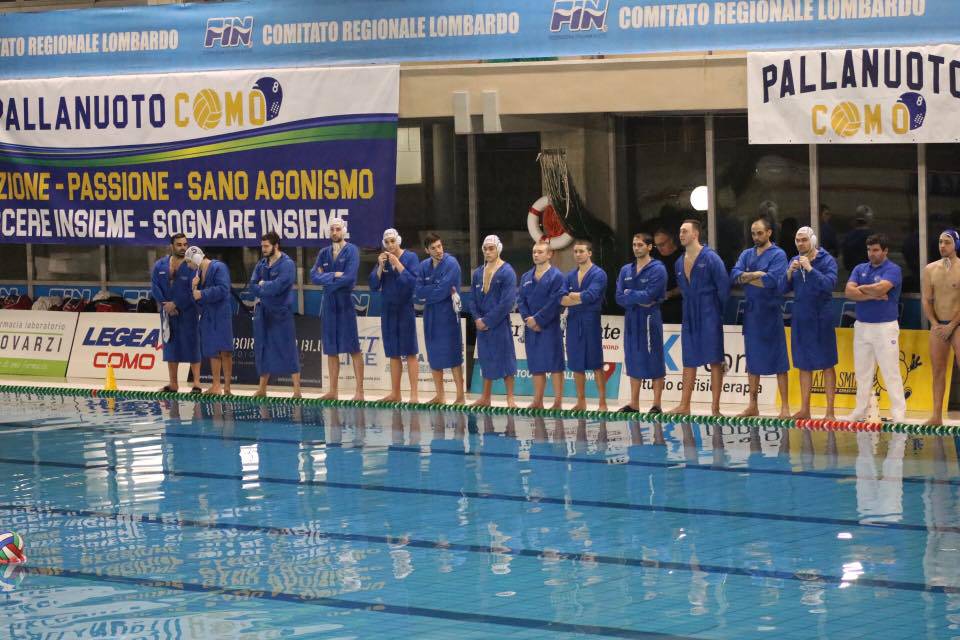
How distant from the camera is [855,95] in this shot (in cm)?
1426

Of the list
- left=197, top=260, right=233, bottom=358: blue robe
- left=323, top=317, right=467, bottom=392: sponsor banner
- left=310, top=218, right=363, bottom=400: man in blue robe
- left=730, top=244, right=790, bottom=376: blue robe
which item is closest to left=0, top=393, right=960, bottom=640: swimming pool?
left=730, top=244, right=790, bottom=376: blue robe

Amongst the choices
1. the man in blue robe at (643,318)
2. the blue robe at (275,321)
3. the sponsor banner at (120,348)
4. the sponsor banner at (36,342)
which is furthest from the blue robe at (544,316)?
the sponsor banner at (36,342)

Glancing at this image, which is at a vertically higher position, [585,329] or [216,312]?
[216,312]

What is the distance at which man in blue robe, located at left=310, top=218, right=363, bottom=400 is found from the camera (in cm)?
1582

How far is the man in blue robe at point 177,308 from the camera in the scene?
→ 54.7 ft

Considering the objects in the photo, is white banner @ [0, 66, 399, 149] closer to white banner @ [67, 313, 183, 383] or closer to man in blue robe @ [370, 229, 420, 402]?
man in blue robe @ [370, 229, 420, 402]

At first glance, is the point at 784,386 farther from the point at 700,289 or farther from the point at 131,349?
the point at 131,349

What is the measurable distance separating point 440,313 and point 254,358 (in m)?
3.00

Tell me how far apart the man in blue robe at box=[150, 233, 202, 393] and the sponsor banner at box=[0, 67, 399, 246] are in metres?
1.06

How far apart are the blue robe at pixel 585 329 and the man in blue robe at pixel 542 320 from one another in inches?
4.6

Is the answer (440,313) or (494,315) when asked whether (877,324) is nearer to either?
(494,315)

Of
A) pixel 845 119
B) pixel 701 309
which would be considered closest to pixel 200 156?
pixel 701 309

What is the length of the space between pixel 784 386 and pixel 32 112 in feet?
30.9

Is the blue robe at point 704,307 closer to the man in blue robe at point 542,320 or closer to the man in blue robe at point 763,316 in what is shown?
the man in blue robe at point 763,316
